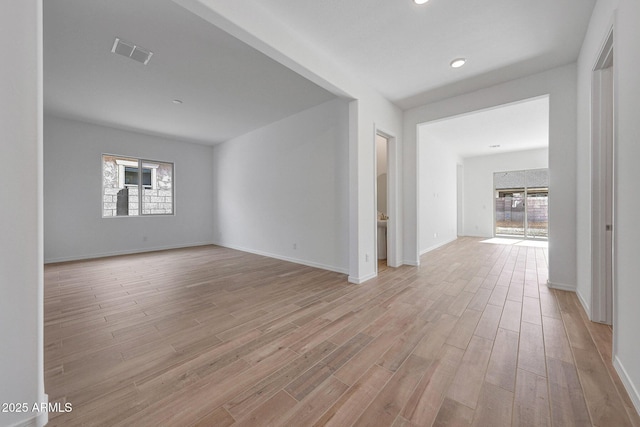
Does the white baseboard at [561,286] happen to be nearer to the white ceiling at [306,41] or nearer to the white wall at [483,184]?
the white ceiling at [306,41]

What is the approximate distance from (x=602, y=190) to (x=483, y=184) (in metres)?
7.00

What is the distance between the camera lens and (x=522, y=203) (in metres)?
7.92

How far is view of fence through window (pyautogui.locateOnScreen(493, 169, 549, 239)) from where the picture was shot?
7.64m

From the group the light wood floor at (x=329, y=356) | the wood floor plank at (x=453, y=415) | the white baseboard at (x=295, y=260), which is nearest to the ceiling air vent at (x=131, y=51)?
the light wood floor at (x=329, y=356)

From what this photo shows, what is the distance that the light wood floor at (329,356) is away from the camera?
1.28 metres

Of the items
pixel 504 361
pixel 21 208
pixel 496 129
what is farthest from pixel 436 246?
pixel 21 208

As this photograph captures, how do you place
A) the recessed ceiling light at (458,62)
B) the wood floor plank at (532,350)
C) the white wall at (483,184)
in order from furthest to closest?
the white wall at (483,184)
the recessed ceiling light at (458,62)
the wood floor plank at (532,350)

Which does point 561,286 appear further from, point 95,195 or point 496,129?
point 95,195

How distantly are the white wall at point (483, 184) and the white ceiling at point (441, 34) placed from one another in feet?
19.0

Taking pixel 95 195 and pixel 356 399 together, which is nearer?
pixel 356 399

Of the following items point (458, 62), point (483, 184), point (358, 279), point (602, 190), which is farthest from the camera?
point (483, 184)

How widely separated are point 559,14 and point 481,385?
329cm

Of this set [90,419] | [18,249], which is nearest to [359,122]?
[18,249]

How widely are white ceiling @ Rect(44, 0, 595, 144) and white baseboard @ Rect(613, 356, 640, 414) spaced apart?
2.89 m
